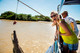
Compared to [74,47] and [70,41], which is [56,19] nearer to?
[70,41]

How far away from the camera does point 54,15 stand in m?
1.46

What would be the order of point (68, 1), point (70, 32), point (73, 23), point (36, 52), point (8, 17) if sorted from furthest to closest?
point (8, 17)
point (36, 52)
point (68, 1)
point (73, 23)
point (70, 32)

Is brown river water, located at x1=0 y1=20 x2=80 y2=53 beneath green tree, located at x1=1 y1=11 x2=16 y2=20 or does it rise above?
beneath

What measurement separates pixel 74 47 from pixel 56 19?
0.67 m

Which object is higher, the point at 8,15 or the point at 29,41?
the point at 8,15

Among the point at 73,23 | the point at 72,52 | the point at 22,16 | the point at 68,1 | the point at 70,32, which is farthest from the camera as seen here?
the point at 22,16

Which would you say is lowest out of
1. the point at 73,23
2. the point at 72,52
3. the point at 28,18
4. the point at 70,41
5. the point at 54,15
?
the point at 72,52

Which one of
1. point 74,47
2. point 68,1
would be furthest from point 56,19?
point 68,1

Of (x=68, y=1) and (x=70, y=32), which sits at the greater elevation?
(x=68, y=1)

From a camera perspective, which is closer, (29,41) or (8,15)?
(29,41)

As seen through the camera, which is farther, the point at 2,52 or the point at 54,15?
the point at 2,52

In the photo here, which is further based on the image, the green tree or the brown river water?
the green tree

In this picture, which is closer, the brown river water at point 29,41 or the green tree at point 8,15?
the brown river water at point 29,41

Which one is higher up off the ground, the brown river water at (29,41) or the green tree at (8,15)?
the green tree at (8,15)
